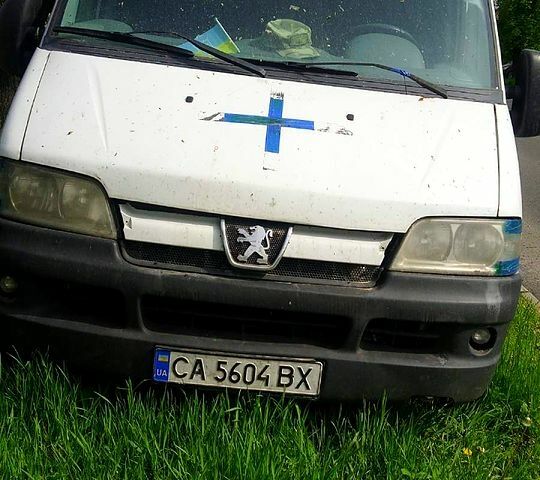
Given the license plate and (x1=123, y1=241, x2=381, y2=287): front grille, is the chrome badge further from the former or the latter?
the license plate

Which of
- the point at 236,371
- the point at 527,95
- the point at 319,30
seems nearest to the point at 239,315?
the point at 236,371

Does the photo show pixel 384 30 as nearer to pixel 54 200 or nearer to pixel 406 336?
pixel 406 336

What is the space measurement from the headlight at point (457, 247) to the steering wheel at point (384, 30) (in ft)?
3.70

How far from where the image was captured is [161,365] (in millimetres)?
3150

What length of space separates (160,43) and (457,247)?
1522mm

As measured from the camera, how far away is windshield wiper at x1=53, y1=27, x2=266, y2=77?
363 centimetres

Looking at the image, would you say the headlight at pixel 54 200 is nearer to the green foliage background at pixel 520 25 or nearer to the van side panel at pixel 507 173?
the van side panel at pixel 507 173

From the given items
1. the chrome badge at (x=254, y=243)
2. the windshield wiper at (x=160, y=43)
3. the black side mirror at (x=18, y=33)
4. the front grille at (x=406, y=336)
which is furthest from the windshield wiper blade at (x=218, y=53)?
the front grille at (x=406, y=336)

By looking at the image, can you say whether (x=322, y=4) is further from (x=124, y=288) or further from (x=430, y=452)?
(x=430, y=452)

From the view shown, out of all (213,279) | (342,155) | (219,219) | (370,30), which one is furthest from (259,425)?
(370,30)

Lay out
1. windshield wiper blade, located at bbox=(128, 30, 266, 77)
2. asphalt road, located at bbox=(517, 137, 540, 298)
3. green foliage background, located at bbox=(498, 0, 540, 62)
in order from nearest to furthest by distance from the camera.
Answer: windshield wiper blade, located at bbox=(128, 30, 266, 77)
asphalt road, located at bbox=(517, 137, 540, 298)
green foliage background, located at bbox=(498, 0, 540, 62)

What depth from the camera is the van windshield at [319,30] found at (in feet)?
12.6

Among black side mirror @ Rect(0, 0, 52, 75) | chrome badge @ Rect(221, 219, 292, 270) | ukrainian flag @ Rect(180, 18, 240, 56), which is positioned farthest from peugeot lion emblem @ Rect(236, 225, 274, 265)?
black side mirror @ Rect(0, 0, 52, 75)

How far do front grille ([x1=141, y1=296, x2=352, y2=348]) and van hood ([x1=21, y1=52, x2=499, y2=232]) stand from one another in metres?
0.35
